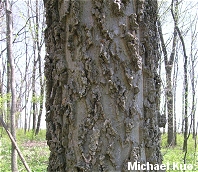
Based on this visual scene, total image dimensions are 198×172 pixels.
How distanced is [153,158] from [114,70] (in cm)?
45

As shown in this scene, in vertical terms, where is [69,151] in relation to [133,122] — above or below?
below

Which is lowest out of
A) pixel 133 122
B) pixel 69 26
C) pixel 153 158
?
pixel 153 158

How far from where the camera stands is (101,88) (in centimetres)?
104

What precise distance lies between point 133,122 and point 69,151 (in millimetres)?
295

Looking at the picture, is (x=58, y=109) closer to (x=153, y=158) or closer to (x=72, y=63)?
(x=72, y=63)

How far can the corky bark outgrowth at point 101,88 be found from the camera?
1.03m

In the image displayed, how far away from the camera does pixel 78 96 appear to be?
106 centimetres

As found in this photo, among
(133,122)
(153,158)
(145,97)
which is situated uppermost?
(145,97)

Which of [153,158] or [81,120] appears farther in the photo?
[153,158]

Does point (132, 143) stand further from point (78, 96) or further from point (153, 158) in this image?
point (78, 96)

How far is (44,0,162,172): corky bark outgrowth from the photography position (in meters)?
1.03

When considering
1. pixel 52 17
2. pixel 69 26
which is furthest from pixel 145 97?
pixel 52 17

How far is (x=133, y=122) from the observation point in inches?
41.5

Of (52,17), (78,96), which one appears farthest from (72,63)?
(52,17)
